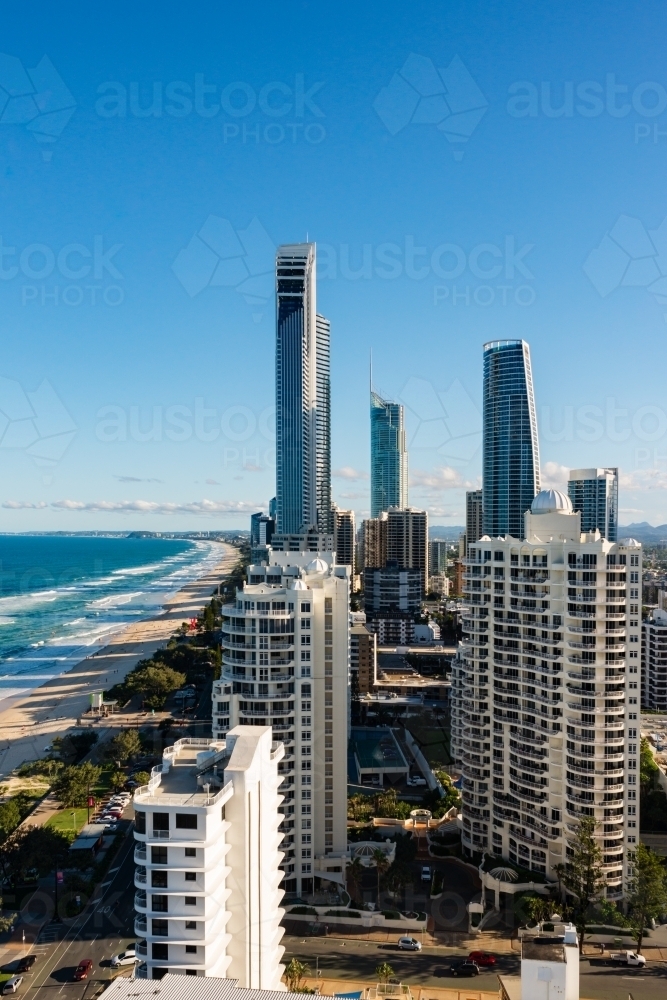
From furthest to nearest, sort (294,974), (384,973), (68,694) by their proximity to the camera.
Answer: (68,694), (384,973), (294,974)

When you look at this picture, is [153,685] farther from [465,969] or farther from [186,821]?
[186,821]

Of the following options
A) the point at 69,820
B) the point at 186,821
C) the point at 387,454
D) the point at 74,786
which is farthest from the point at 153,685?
the point at 387,454

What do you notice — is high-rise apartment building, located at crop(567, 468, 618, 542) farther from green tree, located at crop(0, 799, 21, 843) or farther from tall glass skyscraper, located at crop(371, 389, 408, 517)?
tall glass skyscraper, located at crop(371, 389, 408, 517)

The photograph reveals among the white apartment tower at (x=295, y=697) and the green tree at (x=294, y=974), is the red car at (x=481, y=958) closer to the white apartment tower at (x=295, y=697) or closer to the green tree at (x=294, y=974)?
the green tree at (x=294, y=974)

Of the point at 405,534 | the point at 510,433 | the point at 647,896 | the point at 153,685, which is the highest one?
the point at 510,433

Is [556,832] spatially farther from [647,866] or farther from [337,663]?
[337,663]

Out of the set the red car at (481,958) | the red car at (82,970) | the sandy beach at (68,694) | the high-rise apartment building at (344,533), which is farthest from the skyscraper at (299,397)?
the red car at (82,970)
